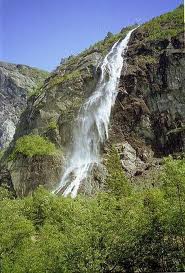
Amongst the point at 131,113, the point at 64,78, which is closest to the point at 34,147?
the point at 131,113

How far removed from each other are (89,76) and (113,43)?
21.9 feet

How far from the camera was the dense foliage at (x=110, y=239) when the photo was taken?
22297mm

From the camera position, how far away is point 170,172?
23.1 metres

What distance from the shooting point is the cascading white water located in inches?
1649

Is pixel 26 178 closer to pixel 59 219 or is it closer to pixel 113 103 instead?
pixel 113 103

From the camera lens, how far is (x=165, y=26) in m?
51.5

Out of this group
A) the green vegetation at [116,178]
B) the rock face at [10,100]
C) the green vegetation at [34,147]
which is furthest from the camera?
the rock face at [10,100]

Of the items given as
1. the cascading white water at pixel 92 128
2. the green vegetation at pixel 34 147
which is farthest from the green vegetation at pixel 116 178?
the green vegetation at pixel 34 147

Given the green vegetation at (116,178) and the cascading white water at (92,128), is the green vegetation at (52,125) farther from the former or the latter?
the green vegetation at (116,178)

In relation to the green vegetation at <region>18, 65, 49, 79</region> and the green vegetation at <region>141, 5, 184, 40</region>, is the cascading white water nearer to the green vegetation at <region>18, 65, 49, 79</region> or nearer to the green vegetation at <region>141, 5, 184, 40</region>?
the green vegetation at <region>141, 5, 184, 40</region>

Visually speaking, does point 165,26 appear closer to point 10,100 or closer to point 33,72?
point 10,100

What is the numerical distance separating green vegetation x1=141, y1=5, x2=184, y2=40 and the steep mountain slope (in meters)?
0.11

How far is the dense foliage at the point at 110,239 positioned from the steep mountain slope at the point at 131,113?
15.1 metres

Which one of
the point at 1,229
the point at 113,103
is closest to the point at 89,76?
the point at 113,103
